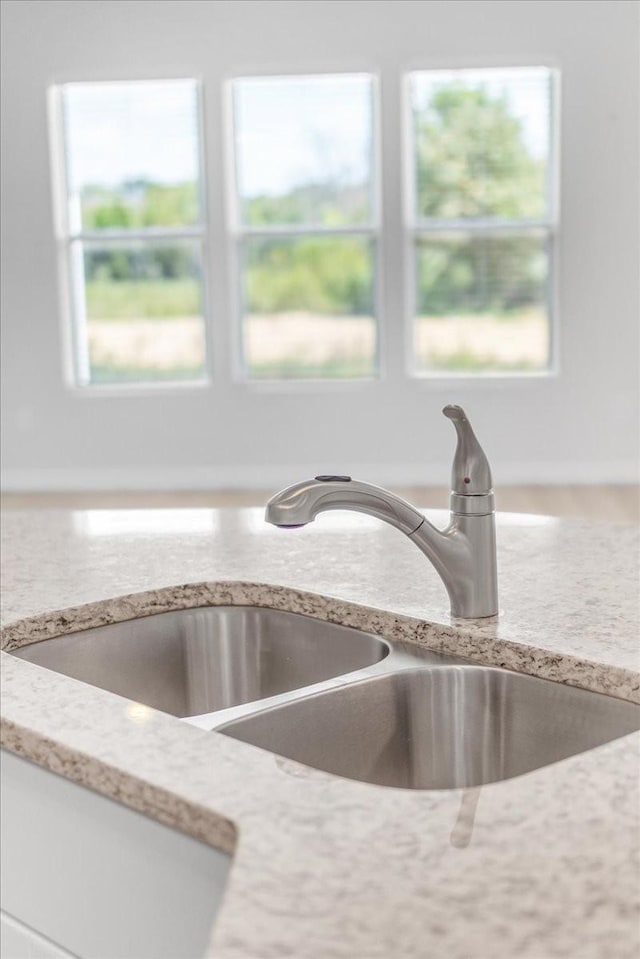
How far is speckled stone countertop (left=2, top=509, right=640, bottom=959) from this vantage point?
64 cm

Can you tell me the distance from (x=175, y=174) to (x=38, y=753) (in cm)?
597

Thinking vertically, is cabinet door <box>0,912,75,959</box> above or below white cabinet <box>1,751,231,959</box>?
below

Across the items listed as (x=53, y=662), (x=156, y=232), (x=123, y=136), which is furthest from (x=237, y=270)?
(x=53, y=662)

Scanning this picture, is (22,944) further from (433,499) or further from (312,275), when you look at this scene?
(312,275)

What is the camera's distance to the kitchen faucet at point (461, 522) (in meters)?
1.20

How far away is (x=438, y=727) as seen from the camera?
3.84 feet

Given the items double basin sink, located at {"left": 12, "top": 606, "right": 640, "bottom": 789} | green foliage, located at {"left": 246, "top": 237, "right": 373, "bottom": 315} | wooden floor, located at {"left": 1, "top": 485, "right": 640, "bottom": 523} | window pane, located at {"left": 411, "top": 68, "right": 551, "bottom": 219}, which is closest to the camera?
double basin sink, located at {"left": 12, "top": 606, "right": 640, "bottom": 789}

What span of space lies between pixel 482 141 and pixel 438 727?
5.67 meters

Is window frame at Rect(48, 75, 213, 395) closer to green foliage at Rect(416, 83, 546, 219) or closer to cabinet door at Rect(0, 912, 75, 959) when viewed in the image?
green foliage at Rect(416, 83, 546, 219)

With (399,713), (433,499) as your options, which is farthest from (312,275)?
(399,713)

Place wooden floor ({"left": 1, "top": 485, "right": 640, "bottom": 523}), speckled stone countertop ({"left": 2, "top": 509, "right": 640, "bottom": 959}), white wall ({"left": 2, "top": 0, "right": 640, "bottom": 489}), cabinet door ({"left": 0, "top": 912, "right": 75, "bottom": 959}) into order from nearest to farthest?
speckled stone countertop ({"left": 2, "top": 509, "right": 640, "bottom": 959}) → cabinet door ({"left": 0, "top": 912, "right": 75, "bottom": 959}) → wooden floor ({"left": 1, "top": 485, "right": 640, "bottom": 523}) → white wall ({"left": 2, "top": 0, "right": 640, "bottom": 489})

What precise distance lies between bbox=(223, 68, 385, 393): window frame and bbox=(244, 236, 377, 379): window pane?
3cm

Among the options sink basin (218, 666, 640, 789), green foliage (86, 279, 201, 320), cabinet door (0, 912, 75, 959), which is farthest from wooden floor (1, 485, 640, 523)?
cabinet door (0, 912, 75, 959)

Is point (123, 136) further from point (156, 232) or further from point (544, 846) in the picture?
point (544, 846)
